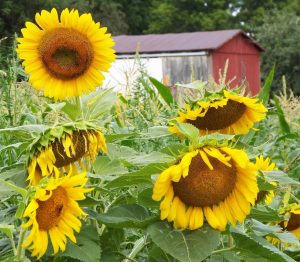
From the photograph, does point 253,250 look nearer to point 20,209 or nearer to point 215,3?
point 20,209

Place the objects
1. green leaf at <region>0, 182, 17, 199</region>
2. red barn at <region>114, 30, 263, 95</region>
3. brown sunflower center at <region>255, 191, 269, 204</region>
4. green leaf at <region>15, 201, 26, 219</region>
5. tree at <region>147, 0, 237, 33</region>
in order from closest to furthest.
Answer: green leaf at <region>15, 201, 26, 219</region>, green leaf at <region>0, 182, 17, 199</region>, brown sunflower center at <region>255, 191, 269, 204</region>, red barn at <region>114, 30, 263, 95</region>, tree at <region>147, 0, 237, 33</region>

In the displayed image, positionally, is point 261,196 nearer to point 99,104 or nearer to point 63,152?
point 99,104

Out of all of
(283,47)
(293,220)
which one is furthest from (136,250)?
(283,47)

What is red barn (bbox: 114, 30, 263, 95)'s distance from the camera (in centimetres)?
2772

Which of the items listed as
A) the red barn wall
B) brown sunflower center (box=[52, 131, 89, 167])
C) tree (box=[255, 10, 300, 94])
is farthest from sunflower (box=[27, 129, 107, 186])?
tree (box=[255, 10, 300, 94])

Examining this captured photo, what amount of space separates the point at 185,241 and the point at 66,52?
0.50m

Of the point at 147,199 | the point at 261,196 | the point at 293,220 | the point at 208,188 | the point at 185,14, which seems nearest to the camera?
the point at 208,188

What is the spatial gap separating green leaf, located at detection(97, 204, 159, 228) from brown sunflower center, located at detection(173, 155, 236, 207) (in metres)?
0.10

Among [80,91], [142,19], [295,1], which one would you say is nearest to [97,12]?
[142,19]

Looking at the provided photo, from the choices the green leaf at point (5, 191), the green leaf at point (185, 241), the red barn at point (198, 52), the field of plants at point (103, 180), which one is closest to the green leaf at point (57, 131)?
the field of plants at point (103, 180)

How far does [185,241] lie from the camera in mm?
1474

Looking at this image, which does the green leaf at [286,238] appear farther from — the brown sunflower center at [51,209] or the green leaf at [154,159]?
the brown sunflower center at [51,209]

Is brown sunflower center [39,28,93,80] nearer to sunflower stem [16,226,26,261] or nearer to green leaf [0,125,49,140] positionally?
green leaf [0,125,49,140]

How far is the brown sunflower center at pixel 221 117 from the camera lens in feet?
6.01
